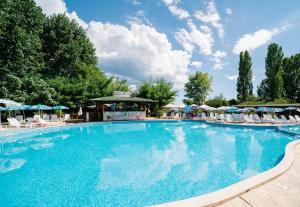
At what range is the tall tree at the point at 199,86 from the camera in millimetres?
46625

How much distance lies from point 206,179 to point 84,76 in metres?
26.6

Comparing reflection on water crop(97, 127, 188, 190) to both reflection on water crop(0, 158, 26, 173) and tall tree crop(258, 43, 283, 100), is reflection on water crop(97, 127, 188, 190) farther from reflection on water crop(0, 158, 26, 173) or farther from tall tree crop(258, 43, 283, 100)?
tall tree crop(258, 43, 283, 100)

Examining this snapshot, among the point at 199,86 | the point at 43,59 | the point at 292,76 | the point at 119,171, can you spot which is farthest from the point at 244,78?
the point at 119,171

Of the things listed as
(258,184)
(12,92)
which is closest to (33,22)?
(12,92)

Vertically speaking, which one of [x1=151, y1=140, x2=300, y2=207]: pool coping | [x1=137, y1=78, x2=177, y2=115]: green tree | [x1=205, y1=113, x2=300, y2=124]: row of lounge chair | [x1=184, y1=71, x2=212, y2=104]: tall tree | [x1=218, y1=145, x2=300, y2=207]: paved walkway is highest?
[x1=184, y1=71, x2=212, y2=104]: tall tree

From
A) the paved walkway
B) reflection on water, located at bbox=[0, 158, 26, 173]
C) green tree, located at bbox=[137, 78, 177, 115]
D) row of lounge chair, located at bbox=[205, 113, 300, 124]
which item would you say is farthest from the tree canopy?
the paved walkway

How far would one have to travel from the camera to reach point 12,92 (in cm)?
1845

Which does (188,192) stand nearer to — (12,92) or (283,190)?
(283,190)

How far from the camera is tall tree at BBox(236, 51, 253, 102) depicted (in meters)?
37.5

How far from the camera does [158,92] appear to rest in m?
27.5

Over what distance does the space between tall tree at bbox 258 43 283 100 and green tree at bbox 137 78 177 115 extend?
18.6 m

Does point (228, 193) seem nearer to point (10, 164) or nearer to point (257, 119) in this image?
point (10, 164)

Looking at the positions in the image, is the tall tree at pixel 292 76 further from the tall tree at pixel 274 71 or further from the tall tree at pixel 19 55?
the tall tree at pixel 19 55

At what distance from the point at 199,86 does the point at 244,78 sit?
11.2 metres
